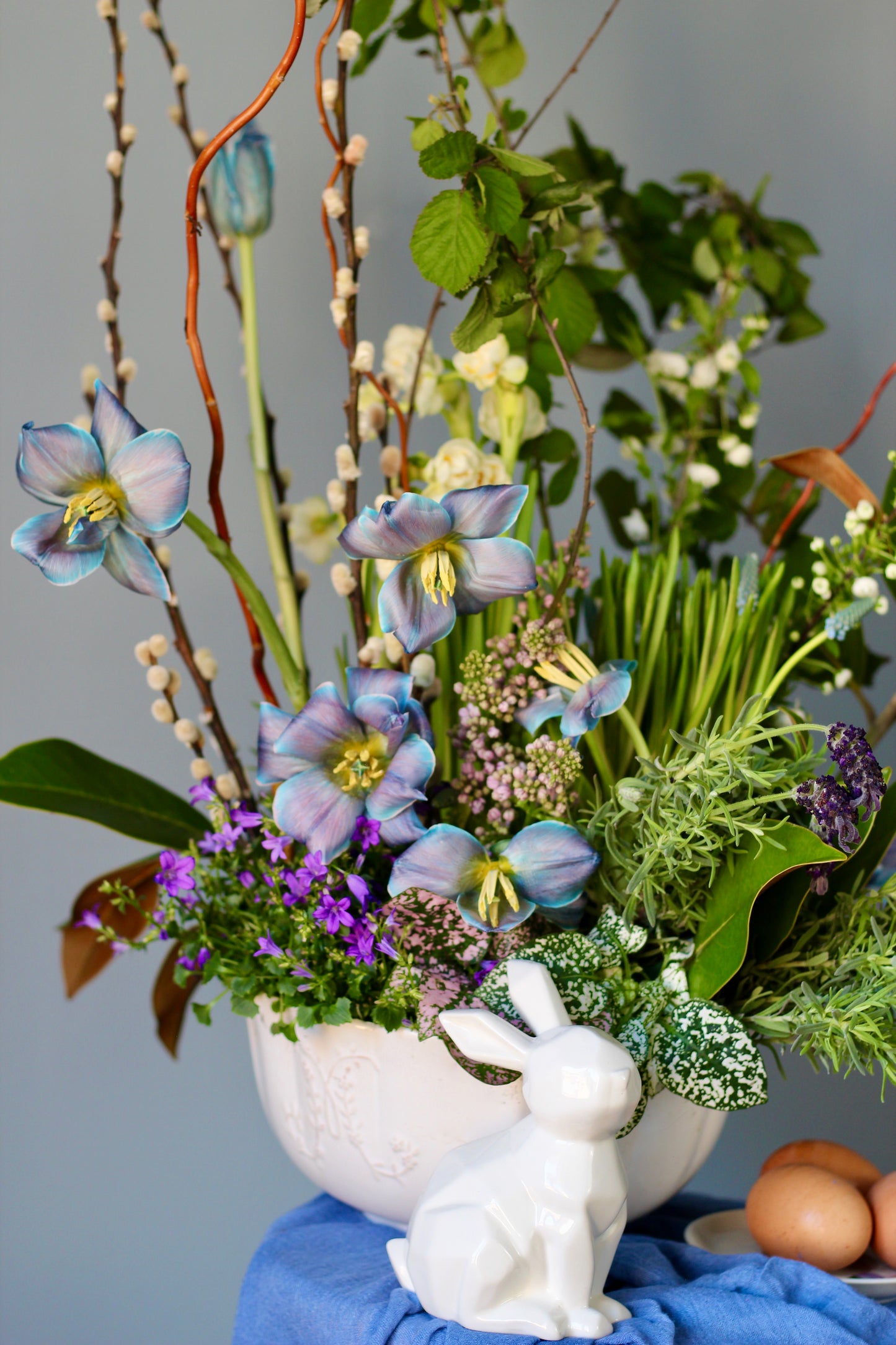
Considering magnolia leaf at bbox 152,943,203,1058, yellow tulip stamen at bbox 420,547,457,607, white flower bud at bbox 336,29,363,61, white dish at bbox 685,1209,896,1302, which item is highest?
white flower bud at bbox 336,29,363,61

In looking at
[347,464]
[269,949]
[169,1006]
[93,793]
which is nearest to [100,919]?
[169,1006]

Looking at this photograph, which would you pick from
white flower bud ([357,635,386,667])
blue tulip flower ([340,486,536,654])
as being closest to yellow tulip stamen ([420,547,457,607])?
blue tulip flower ([340,486,536,654])

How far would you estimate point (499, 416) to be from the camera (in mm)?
745

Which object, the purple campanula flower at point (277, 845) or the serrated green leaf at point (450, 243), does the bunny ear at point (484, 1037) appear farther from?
the serrated green leaf at point (450, 243)

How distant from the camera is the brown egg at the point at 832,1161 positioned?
64 cm

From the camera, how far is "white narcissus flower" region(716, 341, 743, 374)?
88cm

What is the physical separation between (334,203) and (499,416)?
0.18 m

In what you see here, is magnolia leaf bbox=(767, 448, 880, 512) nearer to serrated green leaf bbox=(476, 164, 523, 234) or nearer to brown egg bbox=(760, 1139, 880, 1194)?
serrated green leaf bbox=(476, 164, 523, 234)

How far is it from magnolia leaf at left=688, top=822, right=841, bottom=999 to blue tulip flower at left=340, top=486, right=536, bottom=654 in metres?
0.17

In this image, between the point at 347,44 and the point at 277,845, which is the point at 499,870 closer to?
the point at 277,845

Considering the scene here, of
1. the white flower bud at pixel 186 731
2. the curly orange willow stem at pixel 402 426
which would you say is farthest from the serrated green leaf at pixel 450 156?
the white flower bud at pixel 186 731

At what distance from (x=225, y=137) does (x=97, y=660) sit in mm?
574

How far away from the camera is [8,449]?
3.20ft

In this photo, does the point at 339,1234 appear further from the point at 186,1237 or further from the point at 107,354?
the point at 107,354
